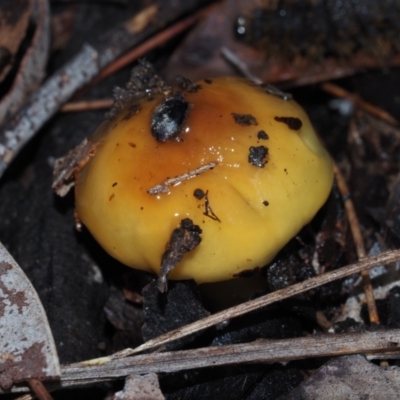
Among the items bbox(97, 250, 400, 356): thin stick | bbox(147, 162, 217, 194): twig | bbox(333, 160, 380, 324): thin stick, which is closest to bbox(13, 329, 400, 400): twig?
bbox(97, 250, 400, 356): thin stick

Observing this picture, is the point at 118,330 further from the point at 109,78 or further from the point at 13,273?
the point at 109,78

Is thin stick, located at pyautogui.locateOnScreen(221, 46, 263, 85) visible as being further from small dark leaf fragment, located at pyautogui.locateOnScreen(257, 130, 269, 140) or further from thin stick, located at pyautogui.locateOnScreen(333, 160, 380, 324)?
small dark leaf fragment, located at pyautogui.locateOnScreen(257, 130, 269, 140)

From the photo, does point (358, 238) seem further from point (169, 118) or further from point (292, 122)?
point (169, 118)

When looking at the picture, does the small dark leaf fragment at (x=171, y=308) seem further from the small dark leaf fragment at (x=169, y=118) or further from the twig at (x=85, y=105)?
the twig at (x=85, y=105)

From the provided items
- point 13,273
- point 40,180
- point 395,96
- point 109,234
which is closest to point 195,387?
point 109,234

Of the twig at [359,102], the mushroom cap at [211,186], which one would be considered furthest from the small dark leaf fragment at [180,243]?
the twig at [359,102]
